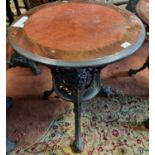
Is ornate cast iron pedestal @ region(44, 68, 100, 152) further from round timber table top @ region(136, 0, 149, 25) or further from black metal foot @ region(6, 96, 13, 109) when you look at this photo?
black metal foot @ region(6, 96, 13, 109)

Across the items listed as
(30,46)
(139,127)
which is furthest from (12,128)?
(139,127)

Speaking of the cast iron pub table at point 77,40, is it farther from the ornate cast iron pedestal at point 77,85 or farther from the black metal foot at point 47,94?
the black metal foot at point 47,94

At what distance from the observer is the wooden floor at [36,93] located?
1564 mm

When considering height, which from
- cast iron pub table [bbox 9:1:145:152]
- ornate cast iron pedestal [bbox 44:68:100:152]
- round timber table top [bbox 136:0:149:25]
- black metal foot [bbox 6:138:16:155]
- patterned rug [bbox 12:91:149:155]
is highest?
cast iron pub table [bbox 9:1:145:152]

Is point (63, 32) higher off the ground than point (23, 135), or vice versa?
point (63, 32)

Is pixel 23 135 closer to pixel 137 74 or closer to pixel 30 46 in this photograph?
pixel 30 46

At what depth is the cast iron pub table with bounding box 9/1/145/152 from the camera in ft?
3.33

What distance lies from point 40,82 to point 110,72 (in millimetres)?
624

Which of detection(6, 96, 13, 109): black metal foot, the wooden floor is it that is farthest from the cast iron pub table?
detection(6, 96, 13, 109): black metal foot

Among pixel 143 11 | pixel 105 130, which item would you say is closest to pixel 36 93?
pixel 105 130

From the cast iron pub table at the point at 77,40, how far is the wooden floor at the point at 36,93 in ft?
1.14

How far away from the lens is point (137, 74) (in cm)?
203

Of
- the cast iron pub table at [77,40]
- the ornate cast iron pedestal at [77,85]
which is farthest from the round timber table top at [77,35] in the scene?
the ornate cast iron pedestal at [77,85]

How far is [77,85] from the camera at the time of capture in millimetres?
1187
